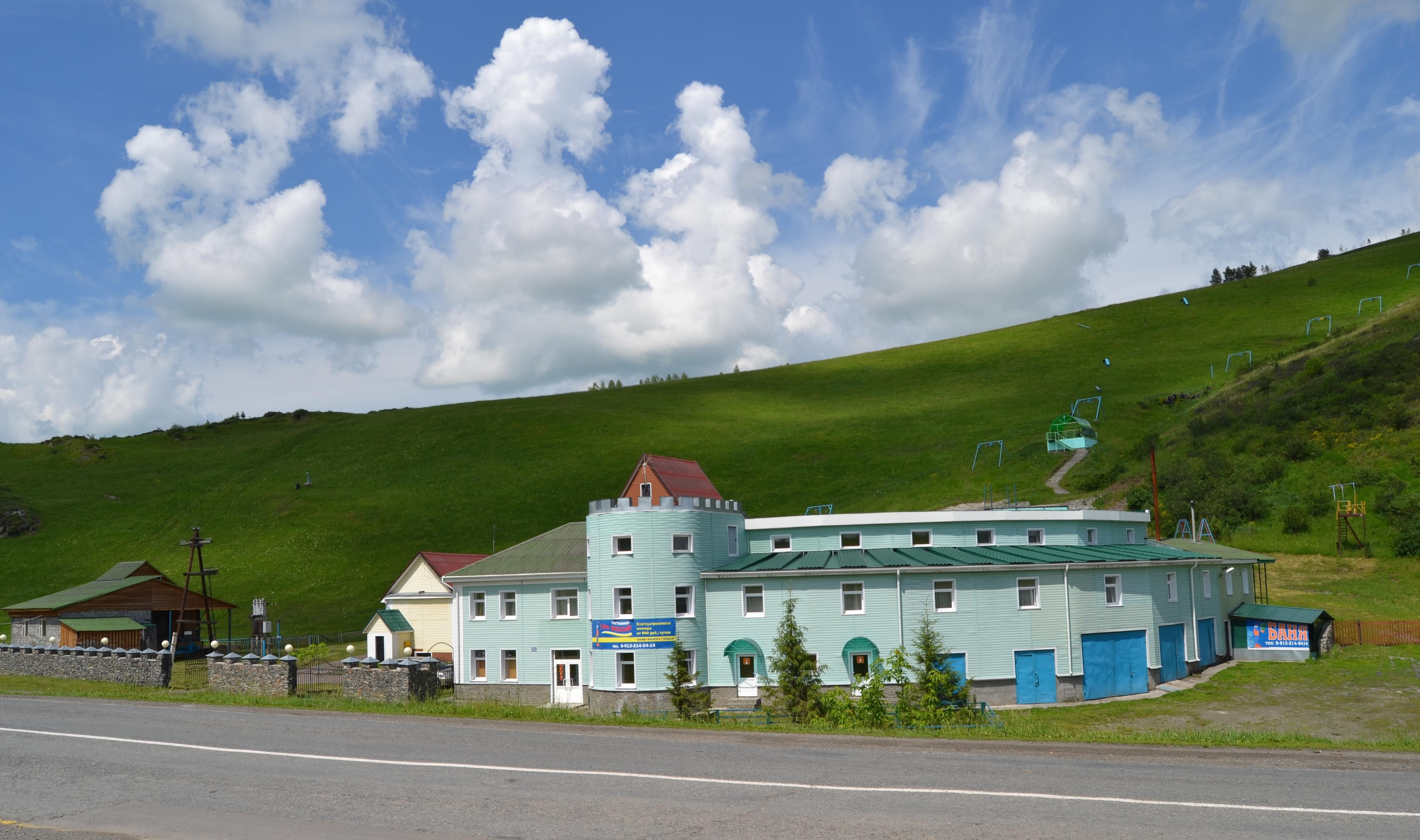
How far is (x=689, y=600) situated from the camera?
44.1 meters

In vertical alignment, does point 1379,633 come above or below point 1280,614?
below

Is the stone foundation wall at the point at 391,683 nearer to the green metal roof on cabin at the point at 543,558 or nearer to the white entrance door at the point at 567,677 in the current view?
the white entrance door at the point at 567,677

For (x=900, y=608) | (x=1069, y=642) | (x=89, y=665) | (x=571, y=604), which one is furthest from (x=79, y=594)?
(x=1069, y=642)

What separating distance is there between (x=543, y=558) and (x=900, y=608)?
19736 millimetres

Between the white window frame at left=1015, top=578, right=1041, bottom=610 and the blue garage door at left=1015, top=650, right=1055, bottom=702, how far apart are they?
1.85 m

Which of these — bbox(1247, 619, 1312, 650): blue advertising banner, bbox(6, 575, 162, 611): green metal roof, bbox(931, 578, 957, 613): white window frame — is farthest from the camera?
bbox(6, 575, 162, 611): green metal roof

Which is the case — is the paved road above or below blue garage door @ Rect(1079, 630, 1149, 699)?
above

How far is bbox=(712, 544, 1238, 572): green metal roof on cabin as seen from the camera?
4228 centimetres

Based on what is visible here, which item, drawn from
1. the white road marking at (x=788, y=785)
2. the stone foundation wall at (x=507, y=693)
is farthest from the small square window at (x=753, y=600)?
the white road marking at (x=788, y=785)

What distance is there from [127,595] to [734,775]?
72631 millimetres

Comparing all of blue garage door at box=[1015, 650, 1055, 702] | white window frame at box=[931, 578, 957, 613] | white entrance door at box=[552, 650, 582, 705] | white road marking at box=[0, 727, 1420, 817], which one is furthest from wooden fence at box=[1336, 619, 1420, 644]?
white road marking at box=[0, 727, 1420, 817]

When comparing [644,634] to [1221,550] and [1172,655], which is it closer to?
[1172,655]

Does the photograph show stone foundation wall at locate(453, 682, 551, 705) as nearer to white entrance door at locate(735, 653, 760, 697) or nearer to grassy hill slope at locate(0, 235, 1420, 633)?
white entrance door at locate(735, 653, 760, 697)

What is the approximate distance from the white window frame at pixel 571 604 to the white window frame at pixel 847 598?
1405cm
